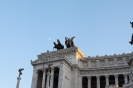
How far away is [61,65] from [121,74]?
1431 cm

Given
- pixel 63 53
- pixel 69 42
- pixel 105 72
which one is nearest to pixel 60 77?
pixel 63 53

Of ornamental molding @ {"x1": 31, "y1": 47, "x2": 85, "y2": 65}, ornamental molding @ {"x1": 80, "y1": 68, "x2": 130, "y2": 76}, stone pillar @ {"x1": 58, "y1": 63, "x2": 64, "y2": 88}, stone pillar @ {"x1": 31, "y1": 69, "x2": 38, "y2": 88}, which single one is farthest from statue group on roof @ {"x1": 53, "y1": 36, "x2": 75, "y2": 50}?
stone pillar @ {"x1": 31, "y1": 69, "x2": 38, "y2": 88}

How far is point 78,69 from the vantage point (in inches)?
2135

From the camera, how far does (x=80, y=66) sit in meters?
55.6

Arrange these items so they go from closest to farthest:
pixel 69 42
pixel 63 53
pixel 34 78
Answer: pixel 34 78
pixel 63 53
pixel 69 42

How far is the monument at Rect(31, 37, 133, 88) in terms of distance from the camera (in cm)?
5028

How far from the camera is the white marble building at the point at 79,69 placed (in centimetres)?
5032

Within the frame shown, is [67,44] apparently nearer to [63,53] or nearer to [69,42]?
[69,42]

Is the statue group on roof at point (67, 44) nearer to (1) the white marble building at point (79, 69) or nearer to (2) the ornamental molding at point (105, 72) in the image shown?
(1) the white marble building at point (79, 69)

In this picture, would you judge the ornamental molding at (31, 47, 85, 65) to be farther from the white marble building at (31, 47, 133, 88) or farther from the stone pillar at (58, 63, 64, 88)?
the stone pillar at (58, 63, 64, 88)

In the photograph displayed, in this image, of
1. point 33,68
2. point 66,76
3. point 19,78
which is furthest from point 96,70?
point 19,78

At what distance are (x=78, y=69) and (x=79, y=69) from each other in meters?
0.46

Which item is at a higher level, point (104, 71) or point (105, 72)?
point (104, 71)

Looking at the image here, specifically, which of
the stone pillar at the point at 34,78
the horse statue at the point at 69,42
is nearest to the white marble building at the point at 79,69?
the stone pillar at the point at 34,78
